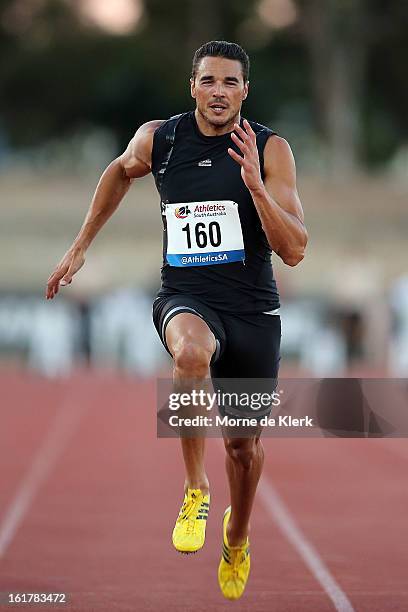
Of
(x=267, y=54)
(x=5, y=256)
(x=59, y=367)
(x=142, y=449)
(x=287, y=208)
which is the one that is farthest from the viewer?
(x=267, y=54)


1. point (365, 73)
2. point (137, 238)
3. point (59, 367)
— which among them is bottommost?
point (59, 367)

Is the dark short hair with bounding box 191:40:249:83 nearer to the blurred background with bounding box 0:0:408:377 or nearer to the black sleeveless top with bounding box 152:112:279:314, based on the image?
the black sleeveless top with bounding box 152:112:279:314

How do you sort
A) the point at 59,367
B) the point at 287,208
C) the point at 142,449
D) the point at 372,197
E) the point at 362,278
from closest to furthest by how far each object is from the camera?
1. the point at 287,208
2. the point at 142,449
3. the point at 59,367
4. the point at 362,278
5. the point at 372,197

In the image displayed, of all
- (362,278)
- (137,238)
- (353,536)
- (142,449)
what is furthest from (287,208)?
(137,238)

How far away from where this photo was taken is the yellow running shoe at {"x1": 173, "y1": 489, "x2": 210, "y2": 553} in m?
5.95

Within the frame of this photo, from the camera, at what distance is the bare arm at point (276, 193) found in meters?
5.60

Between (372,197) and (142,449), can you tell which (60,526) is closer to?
(142,449)

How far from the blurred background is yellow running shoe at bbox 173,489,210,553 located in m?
21.5

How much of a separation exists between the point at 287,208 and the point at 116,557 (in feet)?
9.84

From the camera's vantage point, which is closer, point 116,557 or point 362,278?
point 116,557

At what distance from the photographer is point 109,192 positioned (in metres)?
6.44

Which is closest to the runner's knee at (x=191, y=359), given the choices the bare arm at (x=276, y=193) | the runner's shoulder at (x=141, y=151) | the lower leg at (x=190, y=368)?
the lower leg at (x=190, y=368)

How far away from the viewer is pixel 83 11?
49750mm

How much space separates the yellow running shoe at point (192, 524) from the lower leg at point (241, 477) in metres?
0.23
